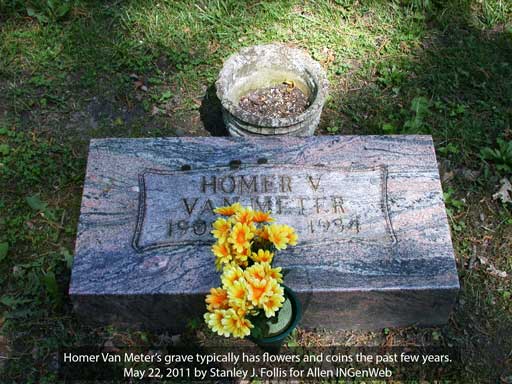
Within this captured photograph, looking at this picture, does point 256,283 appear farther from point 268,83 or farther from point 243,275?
point 268,83

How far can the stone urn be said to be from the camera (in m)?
3.17

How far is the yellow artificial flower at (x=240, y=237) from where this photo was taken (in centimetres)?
206

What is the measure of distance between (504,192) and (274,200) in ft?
5.26

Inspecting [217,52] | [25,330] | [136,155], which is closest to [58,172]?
[136,155]

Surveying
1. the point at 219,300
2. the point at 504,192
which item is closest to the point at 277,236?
the point at 219,300

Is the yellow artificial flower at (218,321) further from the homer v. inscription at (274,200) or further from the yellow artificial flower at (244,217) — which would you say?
the homer v. inscription at (274,200)

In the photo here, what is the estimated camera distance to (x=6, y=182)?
3.52 m

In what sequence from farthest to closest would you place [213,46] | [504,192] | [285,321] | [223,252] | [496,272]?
[213,46], [504,192], [496,272], [285,321], [223,252]

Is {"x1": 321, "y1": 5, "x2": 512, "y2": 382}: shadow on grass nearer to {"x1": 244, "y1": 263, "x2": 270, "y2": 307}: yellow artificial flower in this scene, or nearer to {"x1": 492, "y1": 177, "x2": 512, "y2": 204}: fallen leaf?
{"x1": 492, "y1": 177, "x2": 512, "y2": 204}: fallen leaf

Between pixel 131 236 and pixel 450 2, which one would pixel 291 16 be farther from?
pixel 131 236

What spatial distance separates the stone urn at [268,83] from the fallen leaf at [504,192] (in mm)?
1231

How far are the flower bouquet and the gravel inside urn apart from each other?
5.18 feet

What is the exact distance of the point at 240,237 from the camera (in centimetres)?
207

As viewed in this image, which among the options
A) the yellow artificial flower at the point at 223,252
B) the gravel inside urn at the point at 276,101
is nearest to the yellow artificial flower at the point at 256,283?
the yellow artificial flower at the point at 223,252
